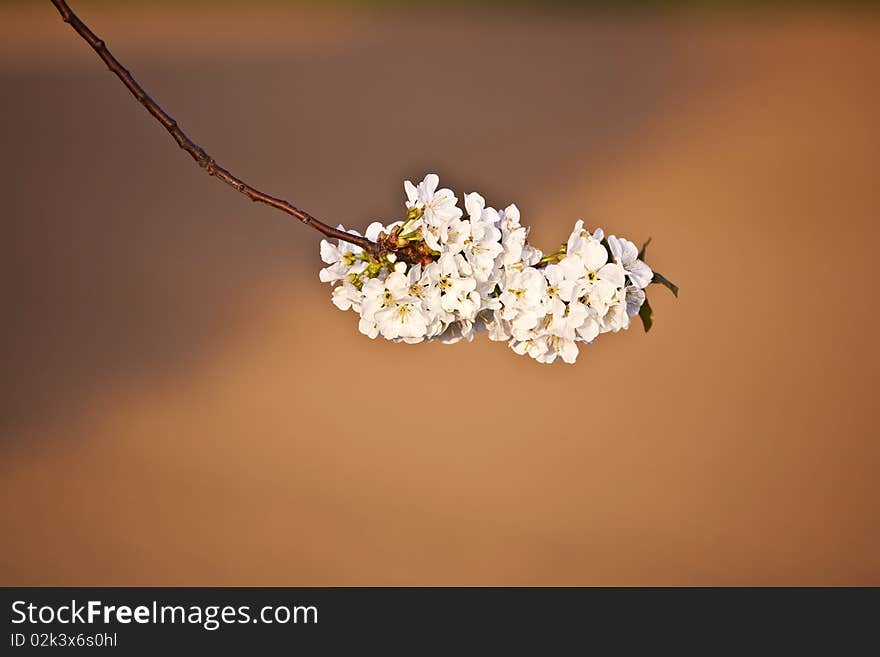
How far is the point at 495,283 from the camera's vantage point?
686mm

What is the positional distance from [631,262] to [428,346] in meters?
2.06

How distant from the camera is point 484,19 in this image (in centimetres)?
416

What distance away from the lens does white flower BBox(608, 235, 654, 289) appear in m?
0.69

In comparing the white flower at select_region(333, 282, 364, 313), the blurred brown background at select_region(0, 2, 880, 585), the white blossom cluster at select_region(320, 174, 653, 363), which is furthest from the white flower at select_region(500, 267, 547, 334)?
the blurred brown background at select_region(0, 2, 880, 585)

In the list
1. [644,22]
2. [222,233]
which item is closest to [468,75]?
[644,22]

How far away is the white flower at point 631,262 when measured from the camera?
0.69m

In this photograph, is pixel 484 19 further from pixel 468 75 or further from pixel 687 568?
pixel 687 568

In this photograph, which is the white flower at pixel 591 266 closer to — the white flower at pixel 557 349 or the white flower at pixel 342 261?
the white flower at pixel 557 349

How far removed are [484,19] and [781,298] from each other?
6.33ft

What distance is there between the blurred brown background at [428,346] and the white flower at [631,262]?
165cm

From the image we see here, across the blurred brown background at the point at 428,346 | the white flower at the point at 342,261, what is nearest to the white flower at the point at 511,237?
the white flower at the point at 342,261

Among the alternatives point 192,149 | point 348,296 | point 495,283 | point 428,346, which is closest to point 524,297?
point 495,283

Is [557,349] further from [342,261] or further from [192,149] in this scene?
[192,149]

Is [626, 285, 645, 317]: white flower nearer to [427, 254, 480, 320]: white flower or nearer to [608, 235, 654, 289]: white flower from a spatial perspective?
[608, 235, 654, 289]: white flower
